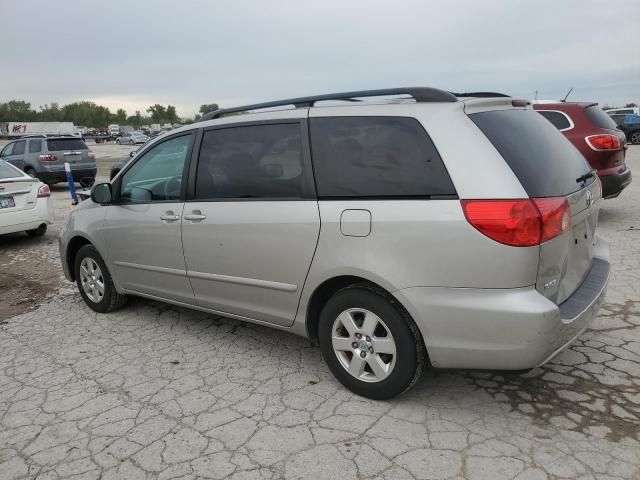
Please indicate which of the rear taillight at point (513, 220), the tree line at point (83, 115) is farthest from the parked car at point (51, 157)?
the tree line at point (83, 115)

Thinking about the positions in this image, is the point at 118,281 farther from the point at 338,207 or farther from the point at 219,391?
the point at 338,207

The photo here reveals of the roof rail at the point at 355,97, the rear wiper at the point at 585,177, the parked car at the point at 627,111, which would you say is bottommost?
the rear wiper at the point at 585,177

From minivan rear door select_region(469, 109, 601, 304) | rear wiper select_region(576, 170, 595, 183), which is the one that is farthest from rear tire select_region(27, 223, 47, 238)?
rear wiper select_region(576, 170, 595, 183)

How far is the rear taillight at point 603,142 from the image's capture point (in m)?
6.98

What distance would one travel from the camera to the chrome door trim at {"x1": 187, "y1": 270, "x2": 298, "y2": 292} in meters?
3.26

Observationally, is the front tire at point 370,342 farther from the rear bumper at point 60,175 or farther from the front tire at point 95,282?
the rear bumper at point 60,175

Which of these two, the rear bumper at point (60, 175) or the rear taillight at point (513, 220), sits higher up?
the rear taillight at point (513, 220)

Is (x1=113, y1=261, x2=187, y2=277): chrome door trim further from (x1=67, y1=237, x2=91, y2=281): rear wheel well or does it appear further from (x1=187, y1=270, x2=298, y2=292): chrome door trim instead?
(x1=67, y1=237, x2=91, y2=281): rear wheel well

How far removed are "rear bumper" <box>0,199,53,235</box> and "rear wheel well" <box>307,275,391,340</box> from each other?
20.7 feet

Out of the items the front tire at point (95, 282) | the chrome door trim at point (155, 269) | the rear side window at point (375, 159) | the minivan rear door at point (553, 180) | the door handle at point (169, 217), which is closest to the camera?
the minivan rear door at point (553, 180)

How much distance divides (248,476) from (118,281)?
8.59 feet

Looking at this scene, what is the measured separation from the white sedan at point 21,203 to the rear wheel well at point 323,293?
6305 millimetres

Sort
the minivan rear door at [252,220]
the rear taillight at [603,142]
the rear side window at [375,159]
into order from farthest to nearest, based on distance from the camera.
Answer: the rear taillight at [603,142]
the minivan rear door at [252,220]
the rear side window at [375,159]

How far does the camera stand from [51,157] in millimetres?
15227
